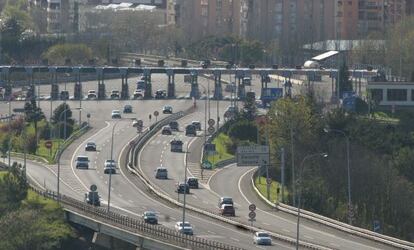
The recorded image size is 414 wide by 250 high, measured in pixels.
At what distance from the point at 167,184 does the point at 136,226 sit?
476 inches

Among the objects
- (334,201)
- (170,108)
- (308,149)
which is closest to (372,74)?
(170,108)

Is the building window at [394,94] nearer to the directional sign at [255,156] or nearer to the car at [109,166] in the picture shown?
the car at [109,166]

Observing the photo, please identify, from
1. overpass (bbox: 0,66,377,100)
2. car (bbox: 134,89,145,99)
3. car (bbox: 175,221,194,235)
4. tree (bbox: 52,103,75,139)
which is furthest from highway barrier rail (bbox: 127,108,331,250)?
overpass (bbox: 0,66,377,100)

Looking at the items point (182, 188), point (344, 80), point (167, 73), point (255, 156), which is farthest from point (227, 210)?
point (167, 73)

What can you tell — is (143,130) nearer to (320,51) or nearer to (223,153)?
(223,153)

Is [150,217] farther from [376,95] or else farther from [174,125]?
[376,95]

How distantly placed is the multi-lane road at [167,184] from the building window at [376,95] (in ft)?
20.1

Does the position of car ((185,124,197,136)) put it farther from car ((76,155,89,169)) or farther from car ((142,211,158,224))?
car ((142,211,158,224))

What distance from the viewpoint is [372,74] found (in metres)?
102

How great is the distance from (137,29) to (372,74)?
29550mm

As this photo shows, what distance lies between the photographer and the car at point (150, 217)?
200 ft

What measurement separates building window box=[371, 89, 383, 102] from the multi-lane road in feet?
20.1

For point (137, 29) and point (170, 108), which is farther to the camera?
point (137, 29)

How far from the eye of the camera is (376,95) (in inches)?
3698
